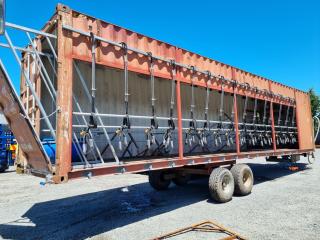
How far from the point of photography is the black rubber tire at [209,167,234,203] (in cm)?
687

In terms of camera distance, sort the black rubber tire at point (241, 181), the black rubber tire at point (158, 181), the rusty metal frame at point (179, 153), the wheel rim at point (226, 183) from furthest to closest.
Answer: the black rubber tire at point (158, 181) < the black rubber tire at point (241, 181) < the wheel rim at point (226, 183) < the rusty metal frame at point (179, 153)

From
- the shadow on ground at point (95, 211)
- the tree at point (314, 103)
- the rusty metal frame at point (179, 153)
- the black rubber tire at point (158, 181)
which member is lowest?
the shadow on ground at point (95, 211)

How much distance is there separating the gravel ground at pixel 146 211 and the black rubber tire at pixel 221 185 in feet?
0.65

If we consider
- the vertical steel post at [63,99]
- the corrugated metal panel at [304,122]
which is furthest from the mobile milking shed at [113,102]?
the corrugated metal panel at [304,122]

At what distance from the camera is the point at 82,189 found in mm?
9344

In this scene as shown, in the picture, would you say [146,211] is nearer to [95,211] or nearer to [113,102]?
[95,211]

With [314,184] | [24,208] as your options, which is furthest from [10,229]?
[314,184]

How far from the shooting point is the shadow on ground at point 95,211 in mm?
5297

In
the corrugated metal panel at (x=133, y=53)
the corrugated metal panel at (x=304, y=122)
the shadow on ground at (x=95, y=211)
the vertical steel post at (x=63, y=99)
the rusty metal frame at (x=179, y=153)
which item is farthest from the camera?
the corrugated metal panel at (x=304, y=122)

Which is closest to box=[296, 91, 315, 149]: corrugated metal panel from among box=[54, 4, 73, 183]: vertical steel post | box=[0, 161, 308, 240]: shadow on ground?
box=[0, 161, 308, 240]: shadow on ground

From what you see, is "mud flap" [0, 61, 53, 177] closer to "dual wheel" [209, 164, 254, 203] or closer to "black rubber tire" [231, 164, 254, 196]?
"dual wheel" [209, 164, 254, 203]

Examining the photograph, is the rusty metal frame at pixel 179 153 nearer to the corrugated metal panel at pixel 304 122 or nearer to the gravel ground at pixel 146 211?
the gravel ground at pixel 146 211

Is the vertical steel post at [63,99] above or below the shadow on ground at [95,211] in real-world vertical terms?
above

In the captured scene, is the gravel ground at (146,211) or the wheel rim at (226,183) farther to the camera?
the wheel rim at (226,183)
